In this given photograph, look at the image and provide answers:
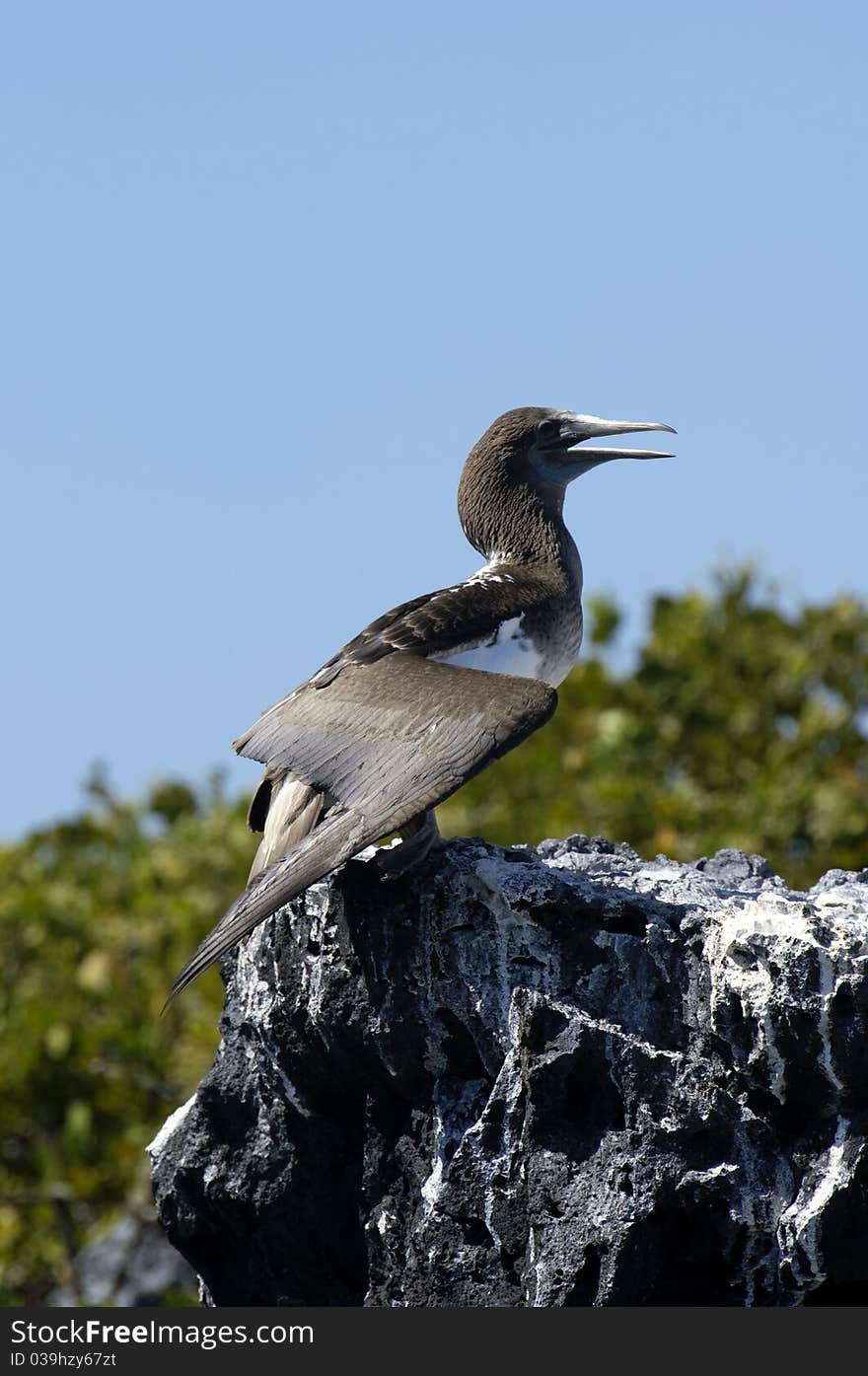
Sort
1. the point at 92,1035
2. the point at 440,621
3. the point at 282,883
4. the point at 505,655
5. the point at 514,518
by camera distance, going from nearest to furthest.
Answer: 1. the point at 282,883
2. the point at 440,621
3. the point at 505,655
4. the point at 514,518
5. the point at 92,1035

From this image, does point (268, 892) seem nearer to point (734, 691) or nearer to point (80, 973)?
point (80, 973)

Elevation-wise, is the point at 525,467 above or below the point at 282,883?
above

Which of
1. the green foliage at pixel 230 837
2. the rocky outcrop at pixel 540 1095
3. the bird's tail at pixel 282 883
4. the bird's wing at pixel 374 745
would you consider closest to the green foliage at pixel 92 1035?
the green foliage at pixel 230 837

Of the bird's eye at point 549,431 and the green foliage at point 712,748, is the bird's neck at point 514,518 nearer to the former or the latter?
the bird's eye at point 549,431

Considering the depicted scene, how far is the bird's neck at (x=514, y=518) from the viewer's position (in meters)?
6.94

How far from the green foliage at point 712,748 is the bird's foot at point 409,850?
16.7ft

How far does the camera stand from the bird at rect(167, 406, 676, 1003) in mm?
5176

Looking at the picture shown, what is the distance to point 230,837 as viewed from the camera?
39.2 feet

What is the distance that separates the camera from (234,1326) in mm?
5449

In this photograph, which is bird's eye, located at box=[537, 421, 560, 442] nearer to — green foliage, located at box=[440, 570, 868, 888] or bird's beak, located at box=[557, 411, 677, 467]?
bird's beak, located at box=[557, 411, 677, 467]

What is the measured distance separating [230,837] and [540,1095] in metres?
6.84

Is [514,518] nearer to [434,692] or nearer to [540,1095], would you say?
[434,692]

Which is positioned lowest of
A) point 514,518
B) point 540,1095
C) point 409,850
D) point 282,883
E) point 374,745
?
point 540,1095

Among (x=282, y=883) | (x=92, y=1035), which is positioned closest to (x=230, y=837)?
(x=92, y=1035)
